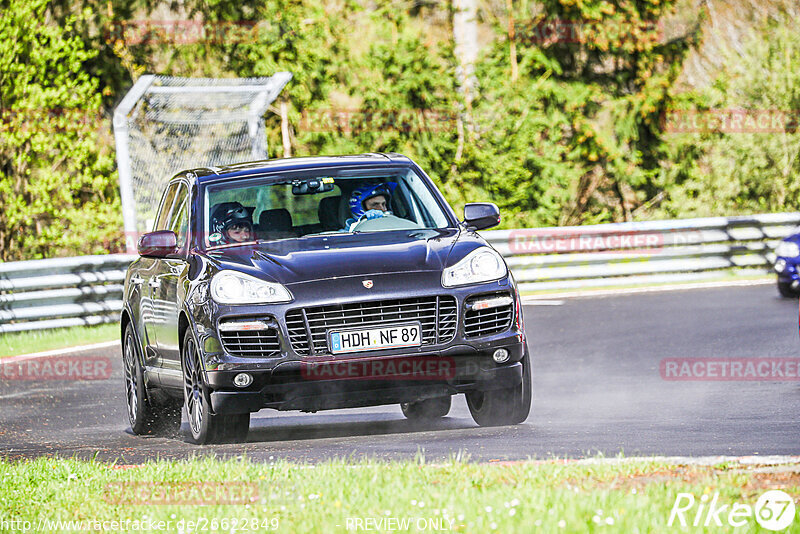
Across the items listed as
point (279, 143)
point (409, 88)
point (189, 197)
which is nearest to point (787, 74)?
point (409, 88)

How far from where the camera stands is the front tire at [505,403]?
846cm

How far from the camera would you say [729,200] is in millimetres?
29812

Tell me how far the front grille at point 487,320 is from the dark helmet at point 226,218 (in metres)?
1.71

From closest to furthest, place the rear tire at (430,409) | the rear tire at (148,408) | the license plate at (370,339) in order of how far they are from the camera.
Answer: the license plate at (370,339)
the rear tire at (148,408)
the rear tire at (430,409)

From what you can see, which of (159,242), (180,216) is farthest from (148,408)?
(159,242)

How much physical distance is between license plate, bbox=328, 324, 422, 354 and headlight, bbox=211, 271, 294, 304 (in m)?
0.35

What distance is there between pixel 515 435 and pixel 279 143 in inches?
805

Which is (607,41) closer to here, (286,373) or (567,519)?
(286,373)

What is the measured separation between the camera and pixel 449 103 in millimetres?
26922

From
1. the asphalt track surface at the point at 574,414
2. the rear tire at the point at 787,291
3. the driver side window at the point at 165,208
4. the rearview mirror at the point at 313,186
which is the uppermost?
the rearview mirror at the point at 313,186

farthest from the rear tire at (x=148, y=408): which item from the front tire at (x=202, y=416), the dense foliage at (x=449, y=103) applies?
the dense foliage at (x=449, y=103)

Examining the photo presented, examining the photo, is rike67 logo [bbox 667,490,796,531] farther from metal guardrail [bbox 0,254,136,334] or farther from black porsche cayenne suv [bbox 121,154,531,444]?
metal guardrail [bbox 0,254,136,334]

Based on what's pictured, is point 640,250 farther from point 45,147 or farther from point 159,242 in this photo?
point 159,242

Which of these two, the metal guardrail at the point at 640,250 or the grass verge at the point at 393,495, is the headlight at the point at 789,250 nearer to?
the metal guardrail at the point at 640,250
